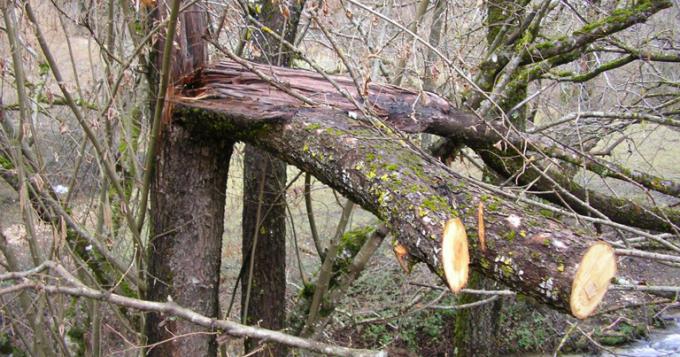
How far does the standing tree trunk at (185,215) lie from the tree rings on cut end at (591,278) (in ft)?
6.54

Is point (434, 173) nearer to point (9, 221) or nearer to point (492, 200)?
point (492, 200)

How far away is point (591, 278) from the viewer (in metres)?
1.74

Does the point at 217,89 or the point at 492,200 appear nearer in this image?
the point at 492,200

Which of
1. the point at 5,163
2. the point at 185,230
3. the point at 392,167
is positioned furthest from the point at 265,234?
the point at 392,167

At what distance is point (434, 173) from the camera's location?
2268mm

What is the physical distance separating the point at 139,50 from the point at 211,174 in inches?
28.4

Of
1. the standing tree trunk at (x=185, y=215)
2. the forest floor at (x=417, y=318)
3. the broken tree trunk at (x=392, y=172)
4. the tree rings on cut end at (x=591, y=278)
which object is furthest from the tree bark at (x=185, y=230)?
the forest floor at (x=417, y=318)

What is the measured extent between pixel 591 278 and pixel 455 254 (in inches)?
15.9

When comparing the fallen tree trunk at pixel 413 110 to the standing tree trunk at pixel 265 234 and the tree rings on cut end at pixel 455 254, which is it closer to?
the tree rings on cut end at pixel 455 254

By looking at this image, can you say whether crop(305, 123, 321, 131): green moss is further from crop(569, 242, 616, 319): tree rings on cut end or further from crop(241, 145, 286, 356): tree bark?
crop(241, 145, 286, 356): tree bark

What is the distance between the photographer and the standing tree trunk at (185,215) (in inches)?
122

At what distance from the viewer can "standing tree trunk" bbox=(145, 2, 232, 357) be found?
310 centimetres

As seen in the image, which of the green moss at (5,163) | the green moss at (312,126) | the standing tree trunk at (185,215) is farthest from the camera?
the green moss at (5,163)

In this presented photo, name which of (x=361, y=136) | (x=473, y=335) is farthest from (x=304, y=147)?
(x=473, y=335)
